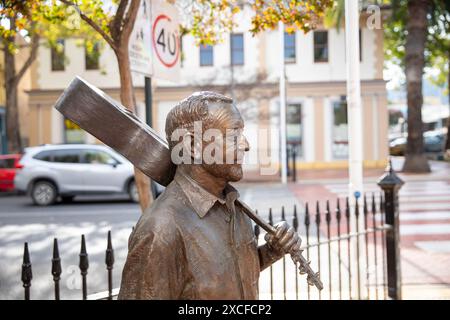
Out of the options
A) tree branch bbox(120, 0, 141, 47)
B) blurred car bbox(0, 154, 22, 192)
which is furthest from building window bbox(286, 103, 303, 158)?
tree branch bbox(120, 0, 141, 47)

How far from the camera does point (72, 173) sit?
528 inches

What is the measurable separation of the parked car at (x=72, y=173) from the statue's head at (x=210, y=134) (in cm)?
1169

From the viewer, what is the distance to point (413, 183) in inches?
587

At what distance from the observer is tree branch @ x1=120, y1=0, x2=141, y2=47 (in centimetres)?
374

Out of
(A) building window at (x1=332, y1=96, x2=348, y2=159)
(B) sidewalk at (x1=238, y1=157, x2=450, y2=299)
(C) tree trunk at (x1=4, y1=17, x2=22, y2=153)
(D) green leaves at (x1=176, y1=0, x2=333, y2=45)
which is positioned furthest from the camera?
(A) building window at (x1=332, y1=96, x2=348, y2=159)

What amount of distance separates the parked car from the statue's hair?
11.7 meters

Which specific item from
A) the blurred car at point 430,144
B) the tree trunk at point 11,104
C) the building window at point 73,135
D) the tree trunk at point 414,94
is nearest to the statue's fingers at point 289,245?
the tree trunk at point 414,94

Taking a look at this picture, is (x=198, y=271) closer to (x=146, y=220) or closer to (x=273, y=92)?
(x=146, y=220)

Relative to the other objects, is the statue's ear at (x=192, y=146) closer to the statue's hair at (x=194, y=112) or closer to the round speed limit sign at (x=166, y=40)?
the statue's hair at (x=194, y=112)

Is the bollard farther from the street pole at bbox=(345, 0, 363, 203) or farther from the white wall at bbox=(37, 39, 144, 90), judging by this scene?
the white wall at bbox=(37, 39, 144, 90)

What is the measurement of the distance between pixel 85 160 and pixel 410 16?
12.6 metres

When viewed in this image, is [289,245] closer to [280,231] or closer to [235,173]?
[280,231]

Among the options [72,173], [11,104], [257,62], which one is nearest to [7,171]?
[11,104]

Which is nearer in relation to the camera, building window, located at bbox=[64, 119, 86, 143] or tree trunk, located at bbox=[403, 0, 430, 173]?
tree trunk, located at bbox=[403, 0, 430, 173]
